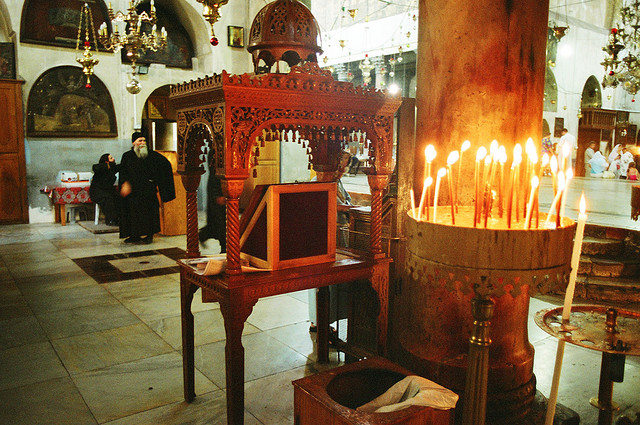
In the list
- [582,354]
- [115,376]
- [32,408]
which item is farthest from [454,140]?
[32,408]

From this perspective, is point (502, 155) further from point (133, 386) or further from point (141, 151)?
point (141, 151)

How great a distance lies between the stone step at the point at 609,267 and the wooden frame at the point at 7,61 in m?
10.7

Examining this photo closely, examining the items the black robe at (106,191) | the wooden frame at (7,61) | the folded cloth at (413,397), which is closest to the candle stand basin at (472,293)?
the folded cloth at (413,397)

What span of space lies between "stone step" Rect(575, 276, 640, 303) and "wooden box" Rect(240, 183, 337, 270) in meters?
4.07

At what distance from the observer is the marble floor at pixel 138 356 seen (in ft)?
9.79

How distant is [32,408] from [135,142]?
18.0 ft

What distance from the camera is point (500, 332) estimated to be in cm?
281

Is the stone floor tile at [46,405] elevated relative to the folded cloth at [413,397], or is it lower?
lower

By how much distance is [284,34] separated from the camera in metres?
2.74

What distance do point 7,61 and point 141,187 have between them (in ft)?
15.3

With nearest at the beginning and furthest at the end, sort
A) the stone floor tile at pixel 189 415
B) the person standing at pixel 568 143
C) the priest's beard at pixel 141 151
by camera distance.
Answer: the person standing at pixel 568 143, the stone floor tile at pixel 189 415, the priest's beard at pixel 141 151

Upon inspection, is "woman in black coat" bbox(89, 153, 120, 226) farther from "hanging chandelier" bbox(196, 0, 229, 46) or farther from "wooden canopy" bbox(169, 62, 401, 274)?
"wooden canopy" bbox(169, 62, 401, 274)

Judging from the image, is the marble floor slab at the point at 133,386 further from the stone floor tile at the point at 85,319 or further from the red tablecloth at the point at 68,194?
the red tablecloth at the point at 68,194

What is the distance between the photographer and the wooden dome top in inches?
108
